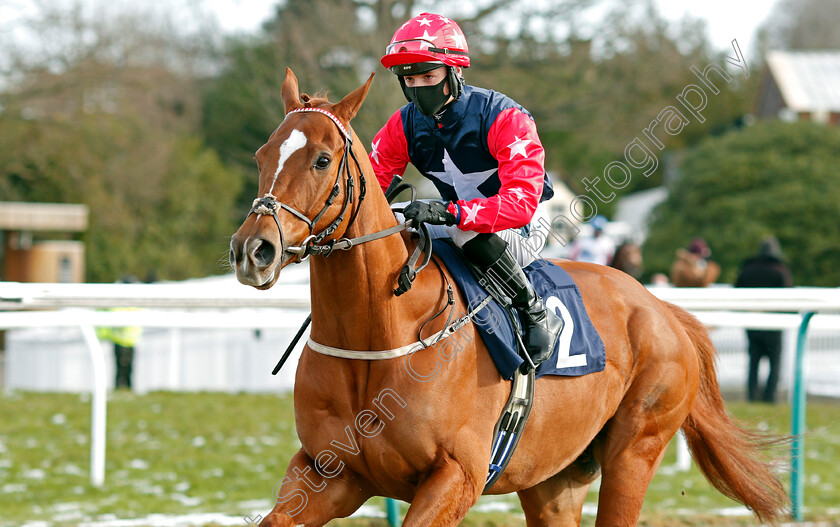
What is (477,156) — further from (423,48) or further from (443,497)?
(443,497)

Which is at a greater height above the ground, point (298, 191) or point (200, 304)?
point (298, 191)

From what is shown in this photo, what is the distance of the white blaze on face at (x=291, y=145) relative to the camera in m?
2.46

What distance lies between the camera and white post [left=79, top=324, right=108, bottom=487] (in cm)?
557

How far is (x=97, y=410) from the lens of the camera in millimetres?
5551

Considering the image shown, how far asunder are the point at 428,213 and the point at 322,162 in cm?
42

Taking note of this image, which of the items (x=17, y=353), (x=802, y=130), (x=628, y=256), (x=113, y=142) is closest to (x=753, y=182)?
(x=802, y=130)

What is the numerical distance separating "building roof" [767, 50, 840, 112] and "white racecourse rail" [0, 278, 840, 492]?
22.9 metres

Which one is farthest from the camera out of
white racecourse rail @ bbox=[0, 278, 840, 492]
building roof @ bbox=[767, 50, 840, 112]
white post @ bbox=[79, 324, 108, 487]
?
building roof @ bbox=[767, 50, 840, 112]

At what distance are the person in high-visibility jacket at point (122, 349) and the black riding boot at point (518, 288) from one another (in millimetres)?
7501

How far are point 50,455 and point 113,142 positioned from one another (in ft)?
60.7


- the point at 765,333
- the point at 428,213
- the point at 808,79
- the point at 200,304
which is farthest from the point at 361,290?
the point at 808,79

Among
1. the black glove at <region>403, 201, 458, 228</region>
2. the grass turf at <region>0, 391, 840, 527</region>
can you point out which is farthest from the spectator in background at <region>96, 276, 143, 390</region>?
the black glove at <region>403, 201, 458, 228</region>

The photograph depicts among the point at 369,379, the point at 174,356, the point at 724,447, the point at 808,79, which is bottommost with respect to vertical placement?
the point at 174,356

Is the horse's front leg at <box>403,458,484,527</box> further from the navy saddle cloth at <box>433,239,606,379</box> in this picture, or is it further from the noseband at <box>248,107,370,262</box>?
the noseband at <box>248,107,370,262</box>
